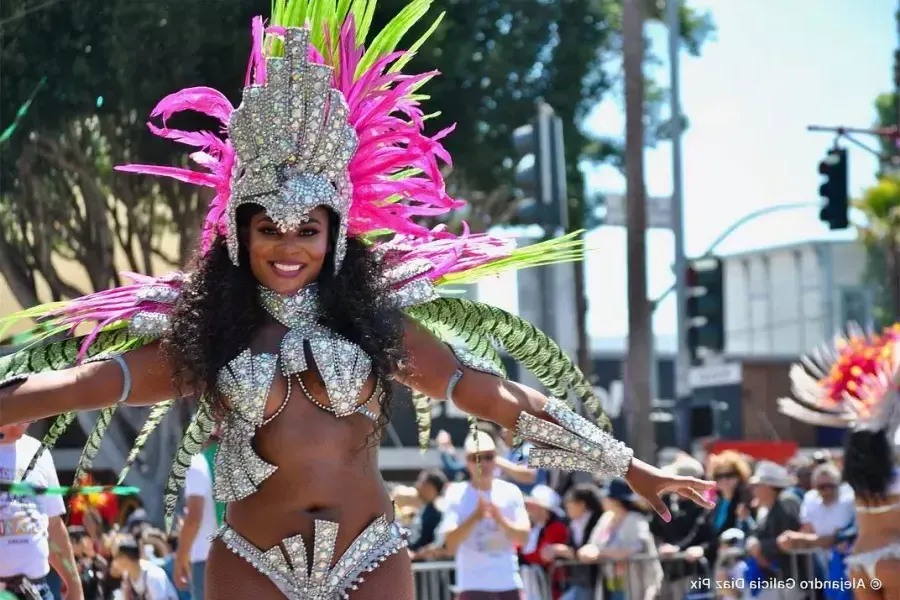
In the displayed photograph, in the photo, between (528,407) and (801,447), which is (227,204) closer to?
(528,407)

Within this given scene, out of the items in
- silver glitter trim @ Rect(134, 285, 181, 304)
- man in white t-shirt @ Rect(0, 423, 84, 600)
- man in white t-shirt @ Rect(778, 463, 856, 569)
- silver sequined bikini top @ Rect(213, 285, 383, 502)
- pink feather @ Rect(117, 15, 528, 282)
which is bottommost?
man in white t-shirt @ Rect(778, 463, 856, 569)

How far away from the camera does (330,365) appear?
4.15 metres

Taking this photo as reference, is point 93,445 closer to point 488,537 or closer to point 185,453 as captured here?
point 185,453

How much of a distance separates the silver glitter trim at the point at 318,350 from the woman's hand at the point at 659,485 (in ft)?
2.65

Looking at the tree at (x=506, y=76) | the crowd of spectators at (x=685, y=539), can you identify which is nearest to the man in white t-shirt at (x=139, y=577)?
the crowd of spectators at (x=685, y=539)

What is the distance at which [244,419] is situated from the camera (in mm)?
4148

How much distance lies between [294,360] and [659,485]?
107cm

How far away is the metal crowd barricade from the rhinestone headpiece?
5.67 metres

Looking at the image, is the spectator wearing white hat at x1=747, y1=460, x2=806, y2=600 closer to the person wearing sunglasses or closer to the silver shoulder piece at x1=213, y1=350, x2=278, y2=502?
the person wearing sunglasses

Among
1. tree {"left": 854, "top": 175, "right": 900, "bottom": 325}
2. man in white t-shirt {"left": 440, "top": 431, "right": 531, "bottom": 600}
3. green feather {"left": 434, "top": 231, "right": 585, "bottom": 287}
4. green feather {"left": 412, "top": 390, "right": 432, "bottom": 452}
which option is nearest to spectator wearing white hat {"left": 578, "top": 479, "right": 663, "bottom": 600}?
man in white t-shirt {"left": 440, "top": 431, "right": 531, "bottom": 600}

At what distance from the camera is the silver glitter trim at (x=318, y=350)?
13.6 feet

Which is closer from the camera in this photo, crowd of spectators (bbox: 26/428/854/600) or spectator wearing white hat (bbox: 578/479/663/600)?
crowd of spectators (bbox: 26/428/854/600)

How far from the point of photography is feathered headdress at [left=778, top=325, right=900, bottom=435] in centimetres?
775

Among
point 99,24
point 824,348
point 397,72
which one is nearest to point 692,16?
point 99,24
